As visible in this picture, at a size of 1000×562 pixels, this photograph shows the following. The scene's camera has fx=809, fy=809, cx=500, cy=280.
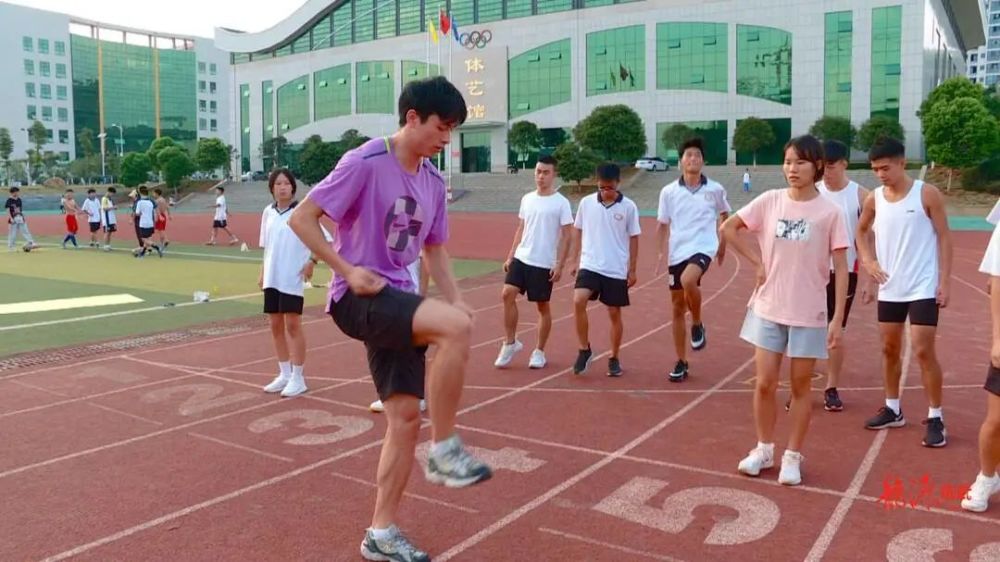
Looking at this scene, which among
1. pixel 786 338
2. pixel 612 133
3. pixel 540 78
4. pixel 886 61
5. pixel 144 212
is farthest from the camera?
pixel 540 78

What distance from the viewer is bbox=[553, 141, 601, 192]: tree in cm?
4944

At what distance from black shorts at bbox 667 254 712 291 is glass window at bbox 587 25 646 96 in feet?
185

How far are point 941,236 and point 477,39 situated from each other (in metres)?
66.4

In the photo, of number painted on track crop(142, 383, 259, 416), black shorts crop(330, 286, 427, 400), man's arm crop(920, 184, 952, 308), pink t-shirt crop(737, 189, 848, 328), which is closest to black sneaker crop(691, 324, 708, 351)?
man's arm crop(920, 184, 952, 308)

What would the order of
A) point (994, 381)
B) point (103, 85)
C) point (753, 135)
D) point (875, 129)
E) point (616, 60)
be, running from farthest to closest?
point (103, 85), point (616, 60), point (753, 135), point (875, 129), point (994, 381)

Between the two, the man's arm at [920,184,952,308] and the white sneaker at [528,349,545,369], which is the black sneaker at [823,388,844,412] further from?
the white sneaker at [528,349,545,369]

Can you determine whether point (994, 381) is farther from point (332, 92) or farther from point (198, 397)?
point (332, 92)

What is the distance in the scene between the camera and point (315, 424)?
18.9 feet

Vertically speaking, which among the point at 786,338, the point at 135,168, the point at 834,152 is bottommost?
the point at 786,338

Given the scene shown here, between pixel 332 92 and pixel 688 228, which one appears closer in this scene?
pixel 688 228

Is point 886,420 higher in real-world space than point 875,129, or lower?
lower

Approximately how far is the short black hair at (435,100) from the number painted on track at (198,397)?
379 cm

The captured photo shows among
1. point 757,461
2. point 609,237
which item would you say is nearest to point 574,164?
point 609,237

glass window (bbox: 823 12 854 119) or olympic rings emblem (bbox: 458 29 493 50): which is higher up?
olympic rings emblem (bbox: 458 29 493 50)
